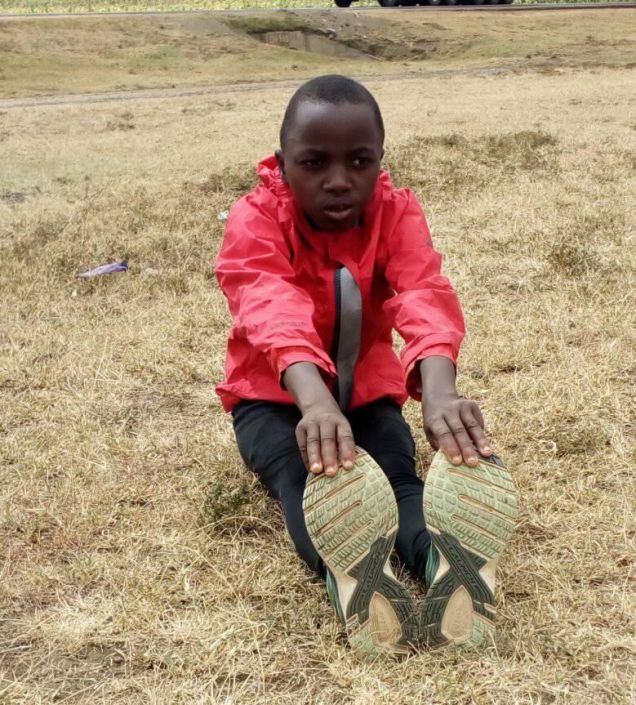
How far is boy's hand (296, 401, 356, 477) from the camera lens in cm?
171

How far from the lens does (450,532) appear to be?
1.71 metres

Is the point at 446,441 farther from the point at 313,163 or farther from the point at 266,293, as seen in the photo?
the point at 313,163

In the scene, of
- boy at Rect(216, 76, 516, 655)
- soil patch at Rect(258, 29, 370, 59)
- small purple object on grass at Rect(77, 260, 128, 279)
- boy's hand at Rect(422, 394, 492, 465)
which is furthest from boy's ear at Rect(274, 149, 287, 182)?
soil patch at Rect(258, 29, 370, 59)

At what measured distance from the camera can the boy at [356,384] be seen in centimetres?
172

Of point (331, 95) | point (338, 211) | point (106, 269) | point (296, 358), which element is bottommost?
point (106, 269)

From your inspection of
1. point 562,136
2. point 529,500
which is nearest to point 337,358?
point 529,500

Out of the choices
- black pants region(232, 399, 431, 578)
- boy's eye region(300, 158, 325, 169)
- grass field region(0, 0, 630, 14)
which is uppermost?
boy's eye region(300, 158, 325, 169)

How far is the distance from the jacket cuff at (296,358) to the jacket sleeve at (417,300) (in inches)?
7.8

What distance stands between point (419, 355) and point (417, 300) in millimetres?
185

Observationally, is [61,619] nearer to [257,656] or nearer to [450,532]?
[257,656]

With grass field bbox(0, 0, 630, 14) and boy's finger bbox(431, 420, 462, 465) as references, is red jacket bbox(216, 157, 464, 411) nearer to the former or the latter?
boy's finger bbox(431, 420, 462, 465)

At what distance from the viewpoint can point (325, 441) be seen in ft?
5.67

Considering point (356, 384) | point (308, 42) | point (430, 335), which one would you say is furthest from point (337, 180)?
point (308, 42)

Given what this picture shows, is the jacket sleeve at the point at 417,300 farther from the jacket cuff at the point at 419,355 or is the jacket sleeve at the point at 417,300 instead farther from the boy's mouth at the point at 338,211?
the boy's mouth at the point at 338,211
